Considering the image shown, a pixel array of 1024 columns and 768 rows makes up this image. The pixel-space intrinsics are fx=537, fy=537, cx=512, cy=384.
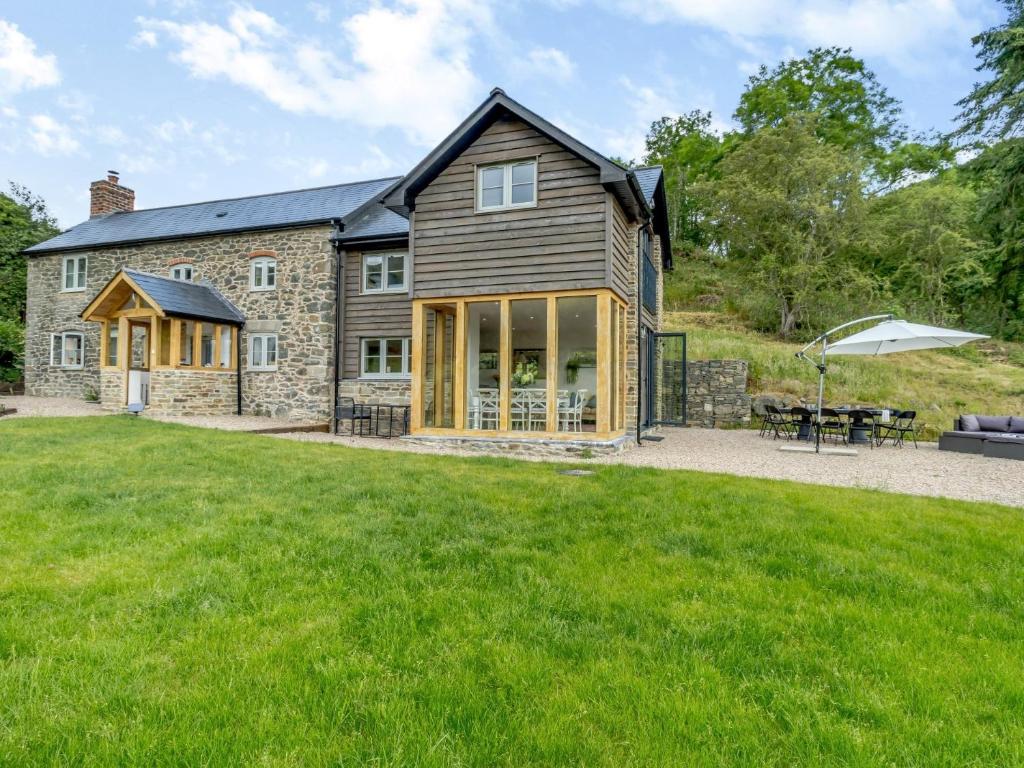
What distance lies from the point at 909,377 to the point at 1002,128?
10256mm

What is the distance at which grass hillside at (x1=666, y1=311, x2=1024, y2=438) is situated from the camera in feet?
53.9

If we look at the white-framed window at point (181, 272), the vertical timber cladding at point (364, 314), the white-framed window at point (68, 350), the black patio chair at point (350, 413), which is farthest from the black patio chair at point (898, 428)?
the white-framed window at point (68, 350)

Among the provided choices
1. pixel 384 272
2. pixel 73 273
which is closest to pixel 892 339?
pixel 384 272

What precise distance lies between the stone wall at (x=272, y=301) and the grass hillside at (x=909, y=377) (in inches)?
486

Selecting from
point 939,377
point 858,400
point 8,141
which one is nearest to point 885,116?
point 939,377

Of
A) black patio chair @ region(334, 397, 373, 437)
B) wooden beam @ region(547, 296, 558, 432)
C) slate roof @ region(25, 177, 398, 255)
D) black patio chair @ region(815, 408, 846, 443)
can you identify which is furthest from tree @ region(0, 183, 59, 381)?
black patio chair @ region(815, 408, 846, 443)

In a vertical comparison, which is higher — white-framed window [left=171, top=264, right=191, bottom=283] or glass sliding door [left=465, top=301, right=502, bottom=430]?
white-framed window [left=171, top=264, right=191, bottom=283]

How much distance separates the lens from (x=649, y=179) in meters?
13.3

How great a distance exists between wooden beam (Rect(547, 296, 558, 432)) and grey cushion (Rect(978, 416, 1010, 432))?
32.1 ft

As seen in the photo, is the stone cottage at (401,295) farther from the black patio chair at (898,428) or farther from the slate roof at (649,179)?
the black patio chair at (898,428)

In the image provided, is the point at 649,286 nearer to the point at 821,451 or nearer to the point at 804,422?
the point at 804,422

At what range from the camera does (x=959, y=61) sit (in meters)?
16.5

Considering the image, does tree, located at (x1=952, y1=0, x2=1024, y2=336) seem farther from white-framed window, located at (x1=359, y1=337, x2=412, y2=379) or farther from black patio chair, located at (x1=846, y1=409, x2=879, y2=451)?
white-framed window, located at (x1=359, y1=337, x2=412, y2=379)

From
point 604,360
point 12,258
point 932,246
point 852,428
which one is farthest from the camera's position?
point 12,258
